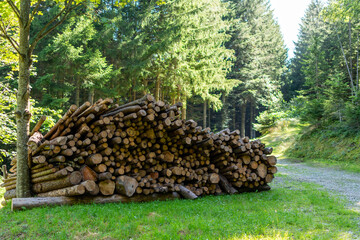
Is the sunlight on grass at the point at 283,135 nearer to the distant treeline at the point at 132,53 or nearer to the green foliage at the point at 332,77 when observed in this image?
the green foliage at the point at 332,77

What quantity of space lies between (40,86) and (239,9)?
28.5 metres

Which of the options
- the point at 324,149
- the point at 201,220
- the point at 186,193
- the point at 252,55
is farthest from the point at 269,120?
the point at 201,220

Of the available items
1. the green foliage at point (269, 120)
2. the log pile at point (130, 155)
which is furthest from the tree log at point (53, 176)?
the green foliage at point (269, 120)

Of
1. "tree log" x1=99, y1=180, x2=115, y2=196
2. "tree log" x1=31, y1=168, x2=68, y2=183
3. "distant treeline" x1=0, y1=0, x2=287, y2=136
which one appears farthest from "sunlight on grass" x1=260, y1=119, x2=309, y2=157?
"tree log" x1=31, y1=168, x2=68, y2=183

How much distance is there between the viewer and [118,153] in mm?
6242

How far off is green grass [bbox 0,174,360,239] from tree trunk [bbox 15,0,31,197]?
703 mm

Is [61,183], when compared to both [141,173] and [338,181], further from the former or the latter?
[338,181]

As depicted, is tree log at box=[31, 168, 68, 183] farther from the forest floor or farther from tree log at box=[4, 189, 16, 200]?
tree log at box=[4, 189, 16, 200]

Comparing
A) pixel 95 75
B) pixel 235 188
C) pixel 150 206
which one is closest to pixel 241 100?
pixel 95 75

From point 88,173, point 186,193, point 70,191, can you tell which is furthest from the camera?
point 186,193

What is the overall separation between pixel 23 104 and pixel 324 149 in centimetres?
1500

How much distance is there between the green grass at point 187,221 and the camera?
4.14m

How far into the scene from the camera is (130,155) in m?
6.45

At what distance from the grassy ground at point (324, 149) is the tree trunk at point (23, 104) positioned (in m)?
12.1
